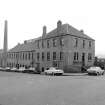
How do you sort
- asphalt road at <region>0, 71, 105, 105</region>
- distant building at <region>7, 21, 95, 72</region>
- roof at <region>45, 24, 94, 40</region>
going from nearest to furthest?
1. asphalt road at <region>0, 71, 105, 105</region>
2. distant building at <region>7, 21, 95, 72</region>
3. roof at <region>45, 24, 94, 40</region>

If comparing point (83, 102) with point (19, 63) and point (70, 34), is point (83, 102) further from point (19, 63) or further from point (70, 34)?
point (19, 63)

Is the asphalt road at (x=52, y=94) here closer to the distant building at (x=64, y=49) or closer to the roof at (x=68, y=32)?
the distant building at (x=64, y=49)

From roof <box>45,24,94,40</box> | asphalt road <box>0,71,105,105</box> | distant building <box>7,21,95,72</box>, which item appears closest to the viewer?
asphalt road <box>0,71,105,105</box>

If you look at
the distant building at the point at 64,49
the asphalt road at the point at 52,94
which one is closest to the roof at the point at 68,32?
the distant building at the point at 64,49

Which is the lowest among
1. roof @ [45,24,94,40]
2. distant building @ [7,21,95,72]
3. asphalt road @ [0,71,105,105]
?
asphalt road @ [0,71,105,105]

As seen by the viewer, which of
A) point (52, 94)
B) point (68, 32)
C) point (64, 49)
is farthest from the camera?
point (68, 32)

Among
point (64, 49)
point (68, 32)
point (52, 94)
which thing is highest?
point (68, 32)

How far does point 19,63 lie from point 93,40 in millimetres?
28128

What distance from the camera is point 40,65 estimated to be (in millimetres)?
46594

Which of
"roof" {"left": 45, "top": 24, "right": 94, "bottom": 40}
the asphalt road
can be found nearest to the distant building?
"roof" {"left": 45, "top": 24, "right": 94, "bottom": 40}

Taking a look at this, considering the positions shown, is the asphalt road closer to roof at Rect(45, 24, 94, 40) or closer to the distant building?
the distant building

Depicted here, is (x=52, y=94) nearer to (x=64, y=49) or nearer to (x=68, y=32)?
(x=64, y=49)

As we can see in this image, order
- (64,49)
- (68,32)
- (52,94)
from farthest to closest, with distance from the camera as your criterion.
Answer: (68,32) < (64,49) < (52,94)

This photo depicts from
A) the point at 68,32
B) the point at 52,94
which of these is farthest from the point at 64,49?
the point at 52,94
